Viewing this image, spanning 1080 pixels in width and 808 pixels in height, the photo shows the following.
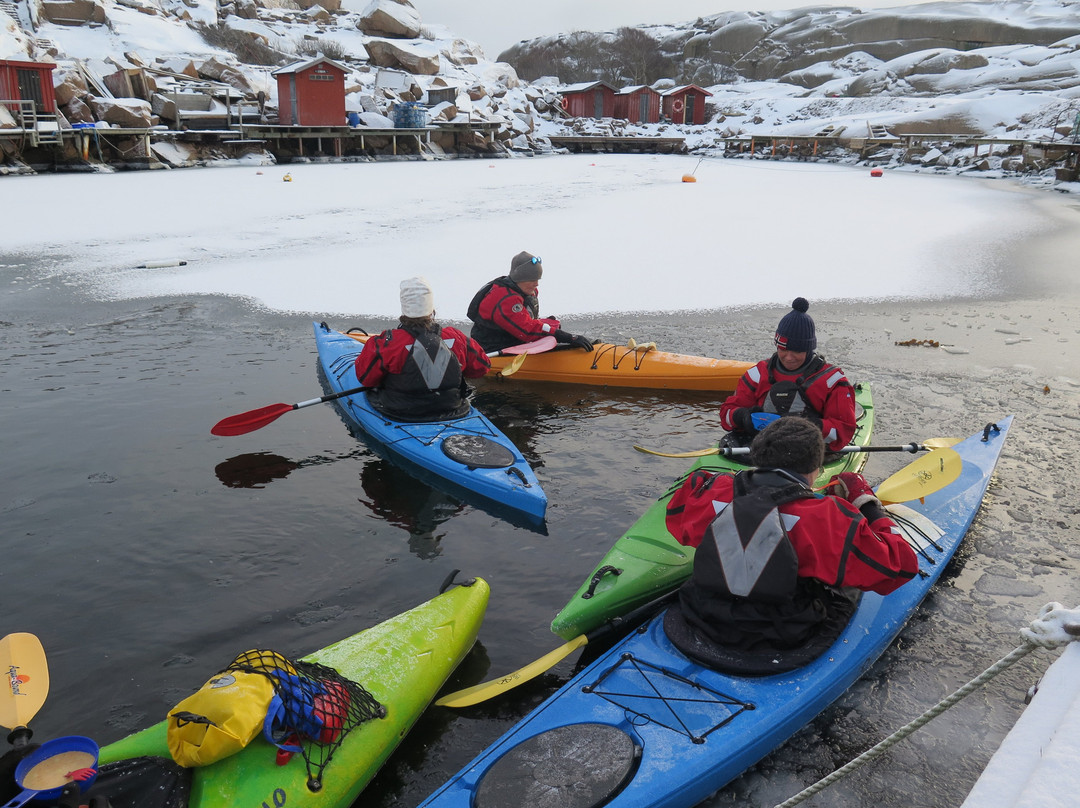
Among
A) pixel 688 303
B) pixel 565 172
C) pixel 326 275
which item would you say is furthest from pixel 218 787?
pixel 565 172

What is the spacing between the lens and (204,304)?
8.70 m

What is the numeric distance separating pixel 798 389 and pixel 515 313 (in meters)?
2.90

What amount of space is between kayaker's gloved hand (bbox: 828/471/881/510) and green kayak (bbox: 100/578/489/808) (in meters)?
1.55

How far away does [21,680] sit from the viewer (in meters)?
2.62

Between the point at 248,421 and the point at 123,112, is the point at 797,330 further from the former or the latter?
the point at 123,112

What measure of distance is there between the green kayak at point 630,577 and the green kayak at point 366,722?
1.36ft

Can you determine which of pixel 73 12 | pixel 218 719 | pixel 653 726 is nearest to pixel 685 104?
pixel 73 12

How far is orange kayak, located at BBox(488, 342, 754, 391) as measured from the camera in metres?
6.30

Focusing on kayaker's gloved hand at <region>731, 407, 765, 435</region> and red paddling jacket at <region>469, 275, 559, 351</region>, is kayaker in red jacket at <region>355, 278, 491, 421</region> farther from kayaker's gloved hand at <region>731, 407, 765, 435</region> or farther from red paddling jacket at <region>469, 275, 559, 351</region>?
kayaker's gloved hand at <region>731, 407, 765, 435</region>

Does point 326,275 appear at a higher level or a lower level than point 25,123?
lower

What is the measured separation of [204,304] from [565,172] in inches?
646

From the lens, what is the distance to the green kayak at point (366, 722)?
2.30 meters

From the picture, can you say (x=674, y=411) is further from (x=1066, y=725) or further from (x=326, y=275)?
(x=326, y=275)

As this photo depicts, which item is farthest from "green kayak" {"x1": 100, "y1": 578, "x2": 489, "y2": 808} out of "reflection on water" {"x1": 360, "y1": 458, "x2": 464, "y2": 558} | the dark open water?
"reflection on water" {"x1": 360, "y1": 458, "x2": 464, "y2": 558}
